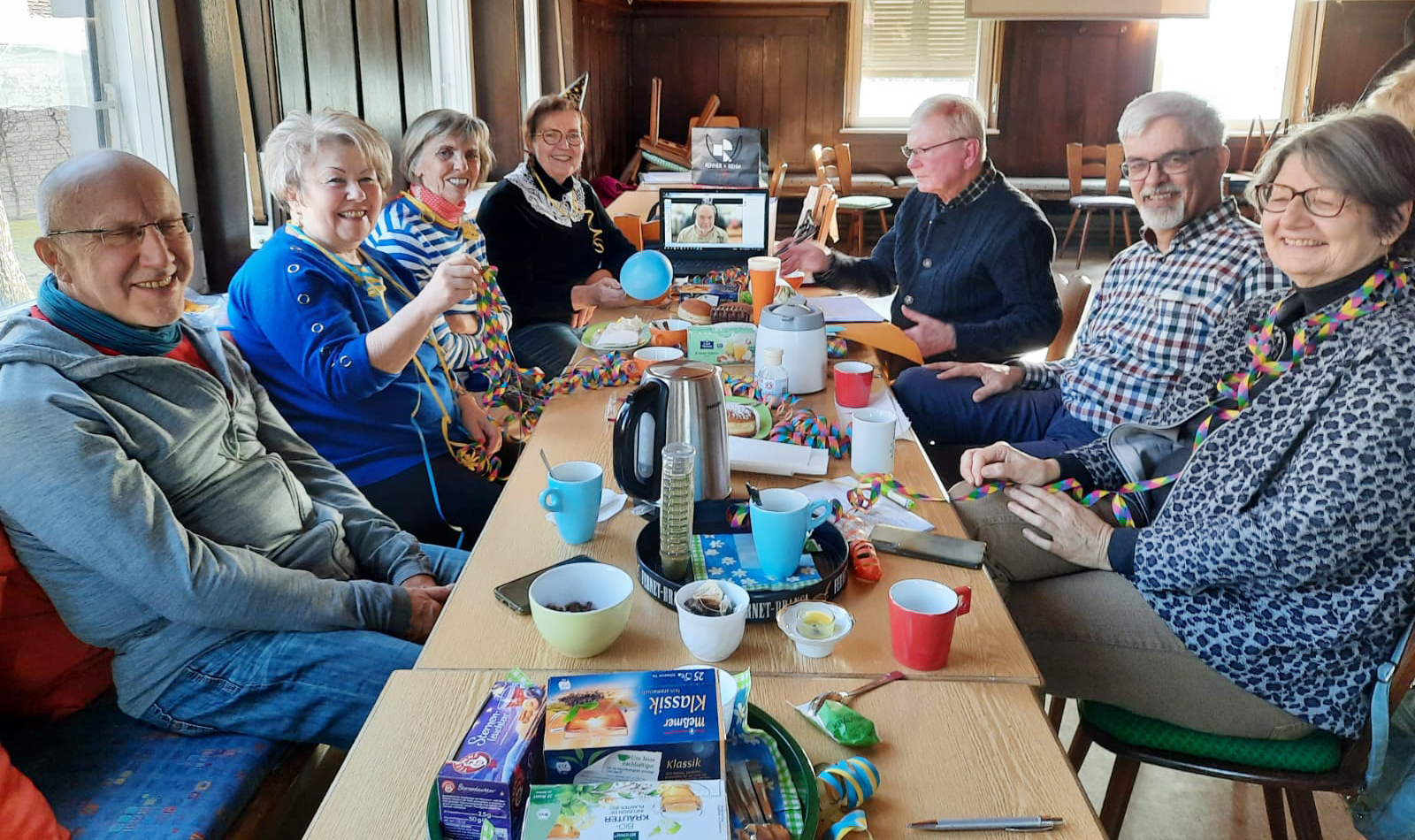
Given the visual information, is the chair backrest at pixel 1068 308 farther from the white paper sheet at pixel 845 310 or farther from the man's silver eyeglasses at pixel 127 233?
the man's silver eyeglasses at pixel 127 233

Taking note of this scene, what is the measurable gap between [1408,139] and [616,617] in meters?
1.37

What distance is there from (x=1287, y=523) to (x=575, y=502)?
3.15 ft

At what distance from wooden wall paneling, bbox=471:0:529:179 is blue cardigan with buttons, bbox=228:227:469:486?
285 cm

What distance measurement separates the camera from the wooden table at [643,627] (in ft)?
3.61

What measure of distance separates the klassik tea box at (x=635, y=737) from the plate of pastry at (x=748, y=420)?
97 centimetres

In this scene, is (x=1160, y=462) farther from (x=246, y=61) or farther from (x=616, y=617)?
(x=246, y=61)

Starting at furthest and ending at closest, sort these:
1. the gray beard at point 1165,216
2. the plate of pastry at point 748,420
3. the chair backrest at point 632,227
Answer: the chair backrest at point 632,227 → the gray beard at point 1165,216 → the plate of pastry at point 748,420

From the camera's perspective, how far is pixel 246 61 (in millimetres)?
2389

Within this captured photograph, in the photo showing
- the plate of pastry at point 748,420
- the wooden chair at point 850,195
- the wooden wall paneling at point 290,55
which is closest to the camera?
the plate of pastry at point 748,420

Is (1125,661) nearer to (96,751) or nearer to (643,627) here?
(643,627)

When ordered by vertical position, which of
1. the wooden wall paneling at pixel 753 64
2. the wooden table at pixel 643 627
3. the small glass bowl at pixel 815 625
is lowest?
the wooden table at pixel 643 627

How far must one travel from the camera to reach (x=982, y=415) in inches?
98.0

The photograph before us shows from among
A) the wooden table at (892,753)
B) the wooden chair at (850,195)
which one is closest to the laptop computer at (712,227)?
the wooden table at (892,753)

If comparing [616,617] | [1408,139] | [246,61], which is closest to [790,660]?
[616,617]
